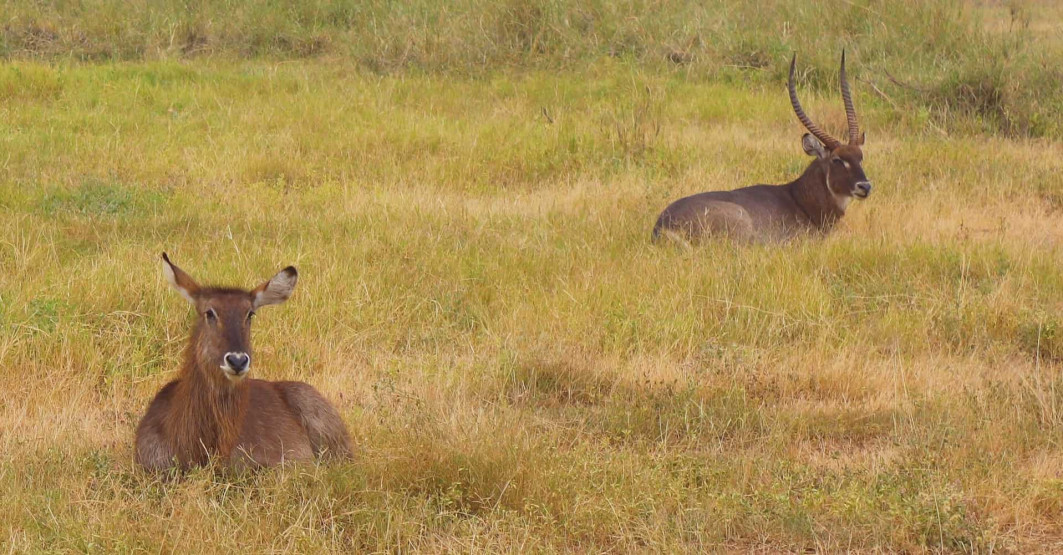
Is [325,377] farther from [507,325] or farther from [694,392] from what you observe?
[694,392]

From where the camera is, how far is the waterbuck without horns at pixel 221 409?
13.2ft

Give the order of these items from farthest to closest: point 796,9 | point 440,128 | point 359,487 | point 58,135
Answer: point 796,9 → point 440,128 → point 58,135 → point 359,487

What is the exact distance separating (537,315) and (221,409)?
2302mm

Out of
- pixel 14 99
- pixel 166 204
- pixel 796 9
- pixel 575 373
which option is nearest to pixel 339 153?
pixel 166 204

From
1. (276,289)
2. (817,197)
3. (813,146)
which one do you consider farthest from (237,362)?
(813,146)

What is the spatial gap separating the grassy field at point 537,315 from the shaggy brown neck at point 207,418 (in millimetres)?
144

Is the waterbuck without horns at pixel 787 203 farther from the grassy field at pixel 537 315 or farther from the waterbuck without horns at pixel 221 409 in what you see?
the waterbuck without horns at pixel 221 409

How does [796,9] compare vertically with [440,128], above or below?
above

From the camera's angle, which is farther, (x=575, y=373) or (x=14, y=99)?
(x=14, y=99)

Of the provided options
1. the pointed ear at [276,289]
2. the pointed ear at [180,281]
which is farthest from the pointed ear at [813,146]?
the pointed ear at [180,281]

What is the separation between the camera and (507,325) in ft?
19.6

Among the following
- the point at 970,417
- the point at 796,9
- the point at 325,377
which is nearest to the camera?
the point at 970,417

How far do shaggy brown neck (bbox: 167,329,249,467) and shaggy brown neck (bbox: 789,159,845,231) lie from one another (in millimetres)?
5493

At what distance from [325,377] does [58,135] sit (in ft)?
17.9
